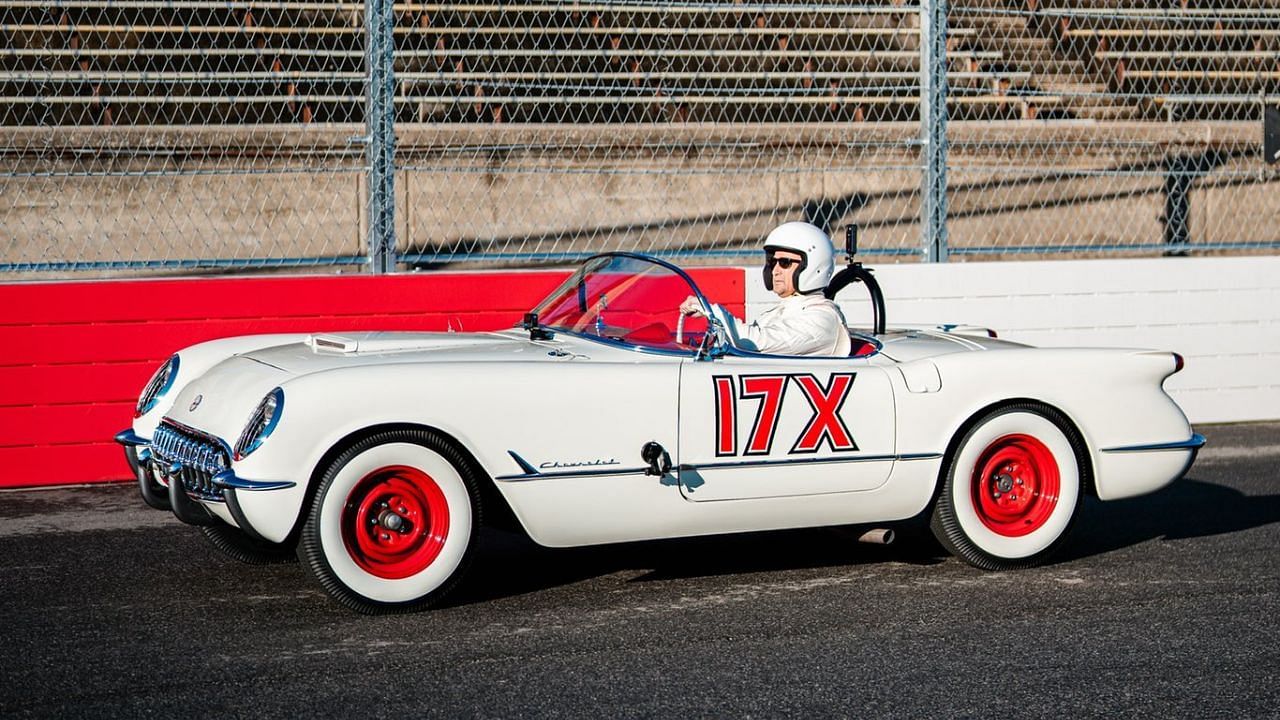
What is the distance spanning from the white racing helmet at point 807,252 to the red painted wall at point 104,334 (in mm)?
2527

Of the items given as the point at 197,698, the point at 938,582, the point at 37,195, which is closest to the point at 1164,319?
the point at 938,582

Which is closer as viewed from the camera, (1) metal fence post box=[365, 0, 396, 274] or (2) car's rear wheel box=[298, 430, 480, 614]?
(2) car's rear wheel box=[298, 430, 480, 614]

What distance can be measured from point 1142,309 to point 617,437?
5.10 metres

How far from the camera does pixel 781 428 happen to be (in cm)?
502

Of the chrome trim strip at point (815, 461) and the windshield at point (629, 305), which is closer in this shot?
the chrome trim strip at point (815, 461)

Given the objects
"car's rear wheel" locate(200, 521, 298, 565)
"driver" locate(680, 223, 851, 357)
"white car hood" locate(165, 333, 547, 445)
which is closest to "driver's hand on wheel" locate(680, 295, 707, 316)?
"driver" locate(680, 223, 851, 357)

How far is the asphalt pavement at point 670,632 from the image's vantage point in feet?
12.5

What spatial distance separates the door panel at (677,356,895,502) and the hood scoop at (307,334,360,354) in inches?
45.1

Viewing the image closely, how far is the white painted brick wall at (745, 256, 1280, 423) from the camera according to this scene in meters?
8.55

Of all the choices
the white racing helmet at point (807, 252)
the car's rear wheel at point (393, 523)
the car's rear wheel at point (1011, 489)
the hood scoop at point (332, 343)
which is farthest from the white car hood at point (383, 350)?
the car's rear wheel at point (1011, 489)

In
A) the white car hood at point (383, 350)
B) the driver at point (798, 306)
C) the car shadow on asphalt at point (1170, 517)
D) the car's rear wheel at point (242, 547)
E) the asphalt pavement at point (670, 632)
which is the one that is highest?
the driver at point (798, 306)

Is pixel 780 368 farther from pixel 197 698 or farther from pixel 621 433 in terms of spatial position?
pixel 197 698

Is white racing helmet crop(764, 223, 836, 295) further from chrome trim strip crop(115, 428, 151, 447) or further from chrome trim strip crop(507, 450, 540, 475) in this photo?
chrome trim strip crop(115, 428, 151, 447)

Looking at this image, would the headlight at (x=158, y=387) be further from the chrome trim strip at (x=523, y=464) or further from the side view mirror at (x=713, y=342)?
the side view mirror at (x=713, y=342)
